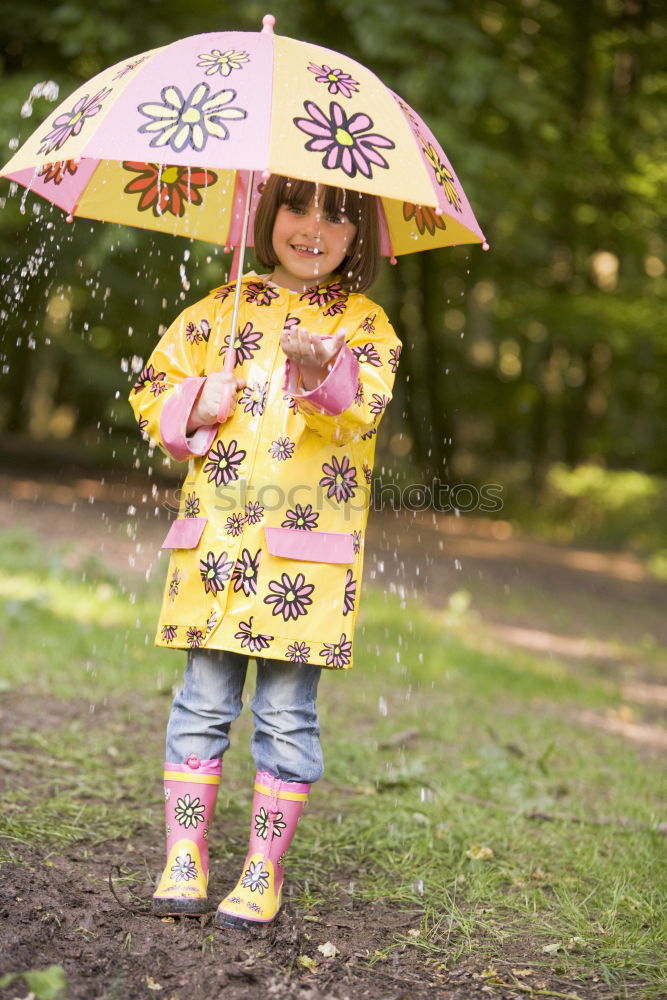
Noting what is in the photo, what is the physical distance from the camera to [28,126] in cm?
729

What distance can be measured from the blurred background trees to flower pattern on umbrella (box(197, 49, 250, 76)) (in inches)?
86.0

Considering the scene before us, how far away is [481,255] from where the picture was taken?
14234 millimetres

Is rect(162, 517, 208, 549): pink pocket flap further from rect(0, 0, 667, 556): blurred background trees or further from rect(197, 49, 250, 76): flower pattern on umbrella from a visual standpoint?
rect(0, 0, 667, 556): blurred background trees

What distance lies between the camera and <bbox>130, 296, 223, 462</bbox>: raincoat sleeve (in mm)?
2522

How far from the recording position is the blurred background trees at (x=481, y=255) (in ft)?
25.8

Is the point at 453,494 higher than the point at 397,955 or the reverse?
higher

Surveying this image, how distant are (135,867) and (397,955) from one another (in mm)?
715

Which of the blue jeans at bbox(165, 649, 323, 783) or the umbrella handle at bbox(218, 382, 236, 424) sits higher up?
the umbrella handle at bbox(218, 382, 236, 424)

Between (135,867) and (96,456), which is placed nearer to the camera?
(135,867)

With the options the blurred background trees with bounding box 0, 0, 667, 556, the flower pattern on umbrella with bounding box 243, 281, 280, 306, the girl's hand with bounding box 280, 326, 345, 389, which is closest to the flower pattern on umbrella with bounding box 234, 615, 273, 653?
the girl's hand with bounding box 280, 326, 345, 389

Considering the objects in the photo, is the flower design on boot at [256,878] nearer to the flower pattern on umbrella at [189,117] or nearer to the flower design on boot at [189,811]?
the flower design on boot at [189,811]

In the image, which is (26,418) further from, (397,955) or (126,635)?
(397,955)

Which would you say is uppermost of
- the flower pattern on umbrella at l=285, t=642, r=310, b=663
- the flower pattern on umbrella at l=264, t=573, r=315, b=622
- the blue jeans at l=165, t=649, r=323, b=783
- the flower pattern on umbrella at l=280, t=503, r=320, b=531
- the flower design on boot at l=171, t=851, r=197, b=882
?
the flower pattern on umbrella at l=280, t=503, r=320, b=531

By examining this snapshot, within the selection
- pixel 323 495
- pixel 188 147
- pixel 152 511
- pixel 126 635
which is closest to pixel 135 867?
pixel 323 495
